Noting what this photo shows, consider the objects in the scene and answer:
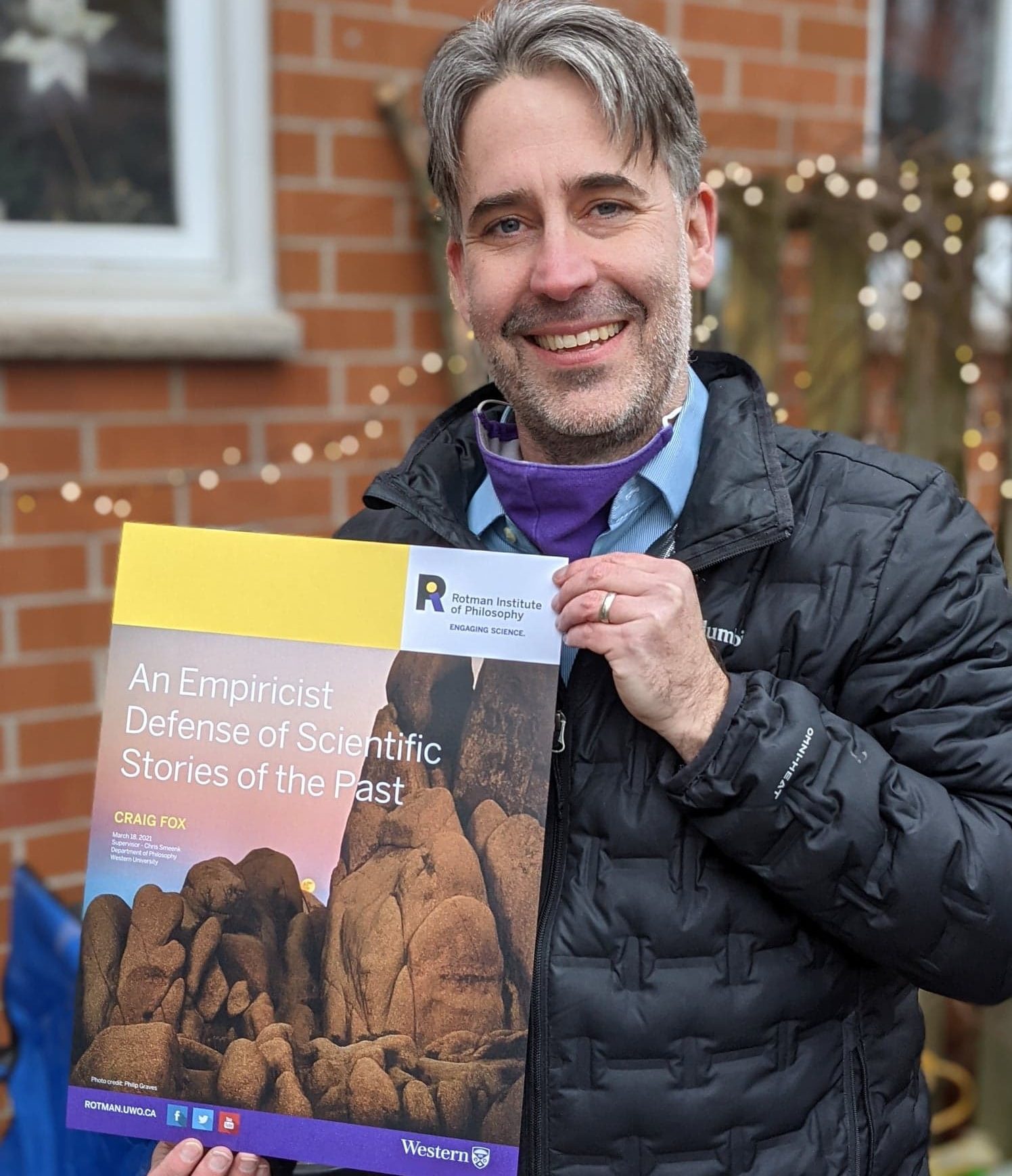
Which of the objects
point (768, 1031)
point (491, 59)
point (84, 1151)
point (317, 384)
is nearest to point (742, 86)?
point (317, 384)

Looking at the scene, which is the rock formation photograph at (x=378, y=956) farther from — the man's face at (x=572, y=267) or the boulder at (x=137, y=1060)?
the man's face at (x=572, y=267)

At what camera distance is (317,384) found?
2.53 meters

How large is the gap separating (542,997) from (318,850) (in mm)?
264

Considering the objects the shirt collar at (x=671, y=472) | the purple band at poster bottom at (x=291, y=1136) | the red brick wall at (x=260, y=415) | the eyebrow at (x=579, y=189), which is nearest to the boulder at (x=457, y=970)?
the purple band at poster bottom at (x=291, y=1136)

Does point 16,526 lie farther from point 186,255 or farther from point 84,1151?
point 84,1151

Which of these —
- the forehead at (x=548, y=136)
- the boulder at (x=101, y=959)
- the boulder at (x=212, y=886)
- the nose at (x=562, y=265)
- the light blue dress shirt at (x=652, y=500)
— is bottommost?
the boulder at (x=101, y=959)

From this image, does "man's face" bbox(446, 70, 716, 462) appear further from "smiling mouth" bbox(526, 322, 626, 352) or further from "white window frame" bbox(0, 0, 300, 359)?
"white window frame" bbox(0, 0, 300, 359)

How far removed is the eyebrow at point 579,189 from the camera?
1281 millimetres

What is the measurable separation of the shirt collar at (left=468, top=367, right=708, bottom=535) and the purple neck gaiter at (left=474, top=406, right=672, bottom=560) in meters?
0.01

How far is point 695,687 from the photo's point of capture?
1.14 metres

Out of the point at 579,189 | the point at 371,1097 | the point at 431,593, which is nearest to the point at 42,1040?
the point at 371,1097

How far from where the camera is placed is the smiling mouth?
1.31m

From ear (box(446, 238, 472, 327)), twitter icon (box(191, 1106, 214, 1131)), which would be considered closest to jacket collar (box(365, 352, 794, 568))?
ear (box(446, 238, 472, 327))

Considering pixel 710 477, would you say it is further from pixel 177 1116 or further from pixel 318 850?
pixel 177 1116
